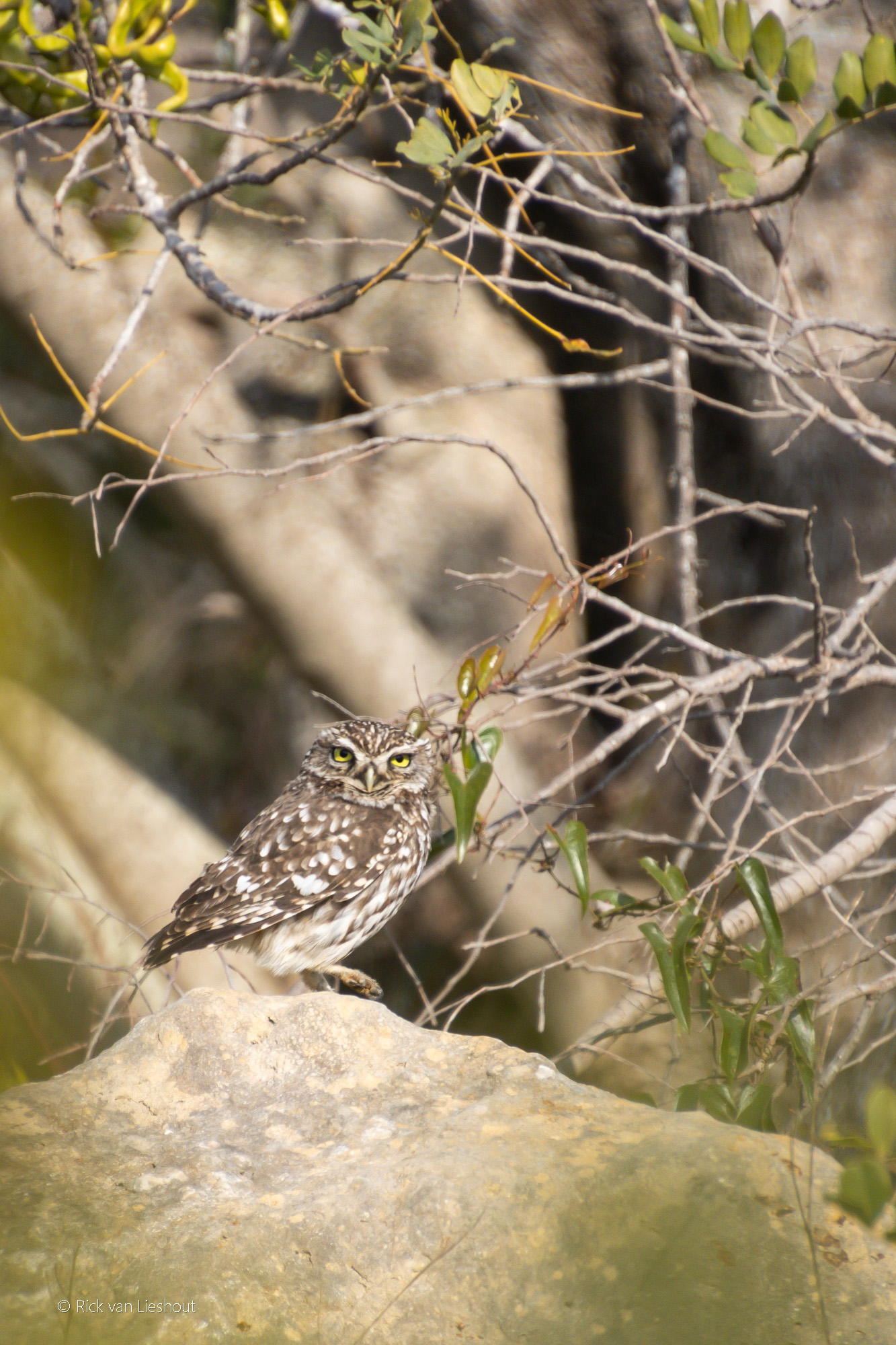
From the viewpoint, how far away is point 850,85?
194 centimetres

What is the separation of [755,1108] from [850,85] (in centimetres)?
220

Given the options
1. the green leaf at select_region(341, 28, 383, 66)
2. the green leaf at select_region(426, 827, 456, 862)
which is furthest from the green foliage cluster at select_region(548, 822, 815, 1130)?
the green leaf at select_region(341, 28, 383, 66)

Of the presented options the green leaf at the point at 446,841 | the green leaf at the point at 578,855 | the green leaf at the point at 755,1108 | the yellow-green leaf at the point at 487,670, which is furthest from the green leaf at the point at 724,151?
the green leaf at the point at 755,1108

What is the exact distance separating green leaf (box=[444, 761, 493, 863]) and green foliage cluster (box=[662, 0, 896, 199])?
147cm

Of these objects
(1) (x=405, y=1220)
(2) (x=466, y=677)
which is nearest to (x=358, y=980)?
(2) (x=466, y=677)

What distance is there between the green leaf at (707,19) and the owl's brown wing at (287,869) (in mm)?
2163

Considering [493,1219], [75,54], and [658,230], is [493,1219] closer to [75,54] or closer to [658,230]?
[658,230]

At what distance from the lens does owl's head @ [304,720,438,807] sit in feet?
9.15

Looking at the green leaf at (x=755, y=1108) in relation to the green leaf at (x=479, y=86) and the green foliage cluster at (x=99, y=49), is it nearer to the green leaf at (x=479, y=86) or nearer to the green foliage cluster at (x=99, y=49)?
the green leaf at (x=479, y=86)

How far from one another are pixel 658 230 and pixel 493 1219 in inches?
130

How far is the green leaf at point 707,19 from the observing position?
6.88 ft

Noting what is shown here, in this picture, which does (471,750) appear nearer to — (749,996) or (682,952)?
(682,952)

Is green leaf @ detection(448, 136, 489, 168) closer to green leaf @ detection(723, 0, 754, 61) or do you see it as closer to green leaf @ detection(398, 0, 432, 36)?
green leaf @ detection(398, 0, 432, 36)

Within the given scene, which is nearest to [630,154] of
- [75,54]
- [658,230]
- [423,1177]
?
[658,230]
